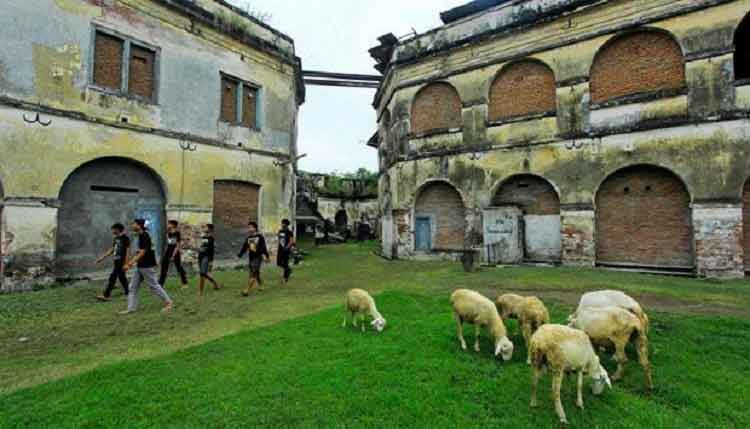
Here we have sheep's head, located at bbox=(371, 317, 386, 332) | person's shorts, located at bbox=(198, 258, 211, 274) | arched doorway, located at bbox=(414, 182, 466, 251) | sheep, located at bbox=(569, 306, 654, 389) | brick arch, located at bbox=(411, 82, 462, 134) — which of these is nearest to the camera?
sheep, located at bbox=(569, 306, 654, 389)

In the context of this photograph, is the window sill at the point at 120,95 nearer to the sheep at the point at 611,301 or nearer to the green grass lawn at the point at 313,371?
the green grass lawn at the point at 313,371

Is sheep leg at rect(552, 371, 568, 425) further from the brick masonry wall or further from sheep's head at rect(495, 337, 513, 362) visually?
the brick masonry wall

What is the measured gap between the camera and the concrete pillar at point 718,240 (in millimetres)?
10156

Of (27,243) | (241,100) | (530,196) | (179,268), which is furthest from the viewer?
(241,100)

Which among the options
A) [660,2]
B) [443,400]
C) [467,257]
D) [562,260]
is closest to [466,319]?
[443,400]

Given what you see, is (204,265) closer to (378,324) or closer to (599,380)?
(378,324)

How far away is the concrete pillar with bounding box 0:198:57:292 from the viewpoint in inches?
343

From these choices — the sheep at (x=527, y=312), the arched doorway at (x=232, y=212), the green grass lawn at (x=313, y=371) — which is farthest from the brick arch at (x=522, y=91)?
the sheep at (x=527, y=312)

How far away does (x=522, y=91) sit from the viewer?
1405 cm

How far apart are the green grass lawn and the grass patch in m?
0.02

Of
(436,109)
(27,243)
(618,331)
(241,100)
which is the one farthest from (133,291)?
(436,109)

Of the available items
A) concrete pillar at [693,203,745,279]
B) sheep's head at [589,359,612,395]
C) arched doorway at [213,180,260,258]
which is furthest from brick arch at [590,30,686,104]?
arched doorway at [213,180,260,258]

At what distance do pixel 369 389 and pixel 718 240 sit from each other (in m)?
12.4

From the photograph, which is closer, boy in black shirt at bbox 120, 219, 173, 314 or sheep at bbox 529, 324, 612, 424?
sheep at bbox 529, 324, 612, 424
